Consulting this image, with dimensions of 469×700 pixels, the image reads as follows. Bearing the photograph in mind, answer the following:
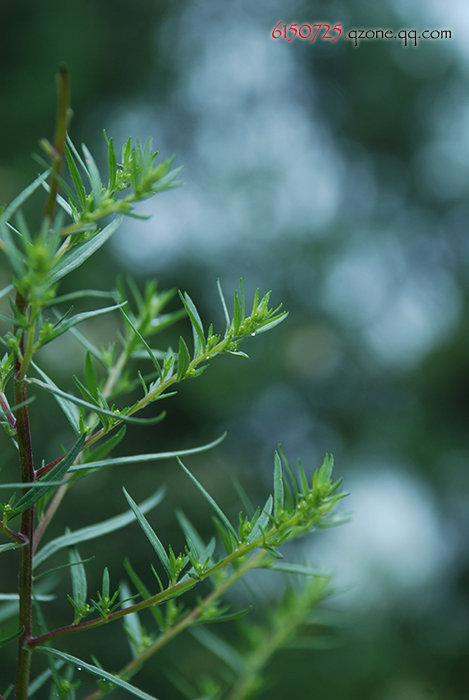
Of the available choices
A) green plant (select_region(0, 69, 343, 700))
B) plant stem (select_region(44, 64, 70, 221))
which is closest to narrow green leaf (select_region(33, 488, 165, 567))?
green plant (select_region(0, 69, 343, 700))

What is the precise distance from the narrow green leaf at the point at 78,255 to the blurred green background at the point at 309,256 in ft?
4.37

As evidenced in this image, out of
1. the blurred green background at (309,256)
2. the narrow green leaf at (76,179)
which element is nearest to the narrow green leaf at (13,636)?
the narrow green leaf at (76,179)

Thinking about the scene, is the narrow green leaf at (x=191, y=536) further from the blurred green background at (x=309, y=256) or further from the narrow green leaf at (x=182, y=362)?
the blurred green background at (x=309, y=256)

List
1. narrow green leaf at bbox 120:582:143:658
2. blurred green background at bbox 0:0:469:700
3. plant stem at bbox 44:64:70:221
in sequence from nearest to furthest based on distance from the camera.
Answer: plant stem at bbox 44:64:70:221
narrow green leaf at bbox 120:582:143:658
blurred green background at bbox 0:0:469:700

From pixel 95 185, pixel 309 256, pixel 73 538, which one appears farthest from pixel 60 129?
pixel 309 256

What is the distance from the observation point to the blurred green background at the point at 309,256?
1.82 meters

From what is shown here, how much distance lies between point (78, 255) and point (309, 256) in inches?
85.4

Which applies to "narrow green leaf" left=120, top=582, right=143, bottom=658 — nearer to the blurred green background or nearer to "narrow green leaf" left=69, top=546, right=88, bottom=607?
"narrow green leaf" left=69, top=546, right=88, bottom=607

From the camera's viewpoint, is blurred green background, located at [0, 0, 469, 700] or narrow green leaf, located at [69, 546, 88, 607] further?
blurred green background, located at [0, 0, 469, 700]

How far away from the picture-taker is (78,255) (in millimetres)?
166

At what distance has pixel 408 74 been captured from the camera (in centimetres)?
267

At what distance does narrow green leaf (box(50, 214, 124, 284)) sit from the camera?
15 cm

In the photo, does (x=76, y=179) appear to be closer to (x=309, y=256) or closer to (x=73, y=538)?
(x=73, y=538)

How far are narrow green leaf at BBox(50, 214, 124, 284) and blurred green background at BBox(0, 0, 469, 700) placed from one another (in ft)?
4.37
